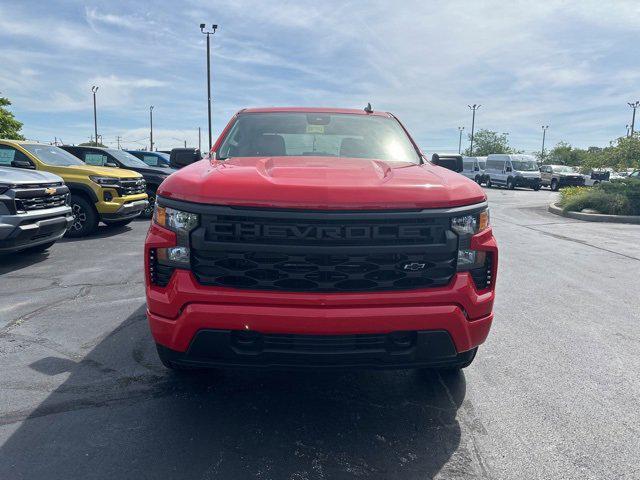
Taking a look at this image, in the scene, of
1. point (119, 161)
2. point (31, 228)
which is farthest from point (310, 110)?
point (119, 161)

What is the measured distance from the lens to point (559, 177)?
31.0 metres

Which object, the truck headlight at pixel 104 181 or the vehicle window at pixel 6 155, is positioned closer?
the vehicle window at pixel 6 155

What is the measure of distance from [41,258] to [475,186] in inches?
256

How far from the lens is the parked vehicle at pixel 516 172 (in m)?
30.2

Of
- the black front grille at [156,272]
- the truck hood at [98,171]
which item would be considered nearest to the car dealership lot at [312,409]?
the black front grille at [156,272]

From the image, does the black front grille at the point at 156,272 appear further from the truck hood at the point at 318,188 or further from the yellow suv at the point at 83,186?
the yellow suv at the point at 83,186

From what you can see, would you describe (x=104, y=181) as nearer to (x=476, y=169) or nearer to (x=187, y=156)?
(x=187, y=156)

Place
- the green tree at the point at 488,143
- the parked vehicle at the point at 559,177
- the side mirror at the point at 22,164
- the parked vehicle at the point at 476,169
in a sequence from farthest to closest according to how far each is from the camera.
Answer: the green tree at the point at 488,143, the parked vehicle at the point at 476,169, the parked vehicle at the point at 559,177, the side mirror at the point at 22,164

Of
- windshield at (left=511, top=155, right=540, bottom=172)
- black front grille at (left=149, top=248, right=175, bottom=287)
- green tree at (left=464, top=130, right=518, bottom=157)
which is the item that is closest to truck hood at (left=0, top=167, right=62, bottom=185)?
black front grille at (left=149, top=248, right=175, bottom=287)

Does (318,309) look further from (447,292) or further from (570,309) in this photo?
(570,309)

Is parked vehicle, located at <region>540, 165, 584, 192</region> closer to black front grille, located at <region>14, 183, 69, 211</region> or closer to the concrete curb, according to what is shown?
the concrete curb

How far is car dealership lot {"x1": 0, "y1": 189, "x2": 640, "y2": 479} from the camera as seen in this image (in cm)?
231

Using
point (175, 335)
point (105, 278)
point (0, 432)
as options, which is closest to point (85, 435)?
point (0, 432)

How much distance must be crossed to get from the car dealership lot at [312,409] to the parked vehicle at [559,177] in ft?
97.2
